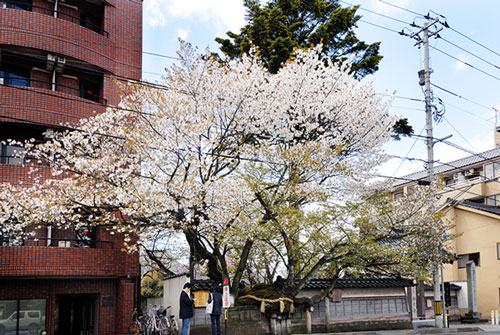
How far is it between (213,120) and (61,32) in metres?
8.89

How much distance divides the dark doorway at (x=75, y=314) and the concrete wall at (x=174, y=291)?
10.1 ft

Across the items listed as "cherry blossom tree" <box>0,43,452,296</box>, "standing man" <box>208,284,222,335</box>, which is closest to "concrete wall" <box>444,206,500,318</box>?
"cherry blossom tree" <box>0,43,452,296</box>

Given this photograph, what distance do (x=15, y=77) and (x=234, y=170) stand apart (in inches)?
426

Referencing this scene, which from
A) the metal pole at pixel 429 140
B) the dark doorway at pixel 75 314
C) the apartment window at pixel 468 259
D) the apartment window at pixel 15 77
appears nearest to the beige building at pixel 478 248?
the apartment window at pixel 468 259

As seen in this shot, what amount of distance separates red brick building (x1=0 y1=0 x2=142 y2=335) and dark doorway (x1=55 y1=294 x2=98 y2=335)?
0.04 m

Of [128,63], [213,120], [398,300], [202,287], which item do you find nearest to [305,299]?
[202,287]

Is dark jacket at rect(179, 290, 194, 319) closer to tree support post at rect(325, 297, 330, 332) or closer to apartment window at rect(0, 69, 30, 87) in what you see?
tree support post at rect(325, 297, 330, 332)

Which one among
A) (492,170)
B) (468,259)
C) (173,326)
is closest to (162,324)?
(173,326)

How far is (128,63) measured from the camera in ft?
78.0

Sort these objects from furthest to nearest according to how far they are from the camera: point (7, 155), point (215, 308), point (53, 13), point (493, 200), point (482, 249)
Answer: point (493, 200)
point (482, 249)
point (53, 13)
point (7, 155)
point (215, 308)

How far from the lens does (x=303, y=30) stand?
89.2ft

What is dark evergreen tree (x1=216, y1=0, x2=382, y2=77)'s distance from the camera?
26000 millimetres

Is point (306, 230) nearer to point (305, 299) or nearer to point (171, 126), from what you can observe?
point (305, 299)

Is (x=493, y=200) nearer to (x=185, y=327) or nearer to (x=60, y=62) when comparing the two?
(x=185, y=327)
